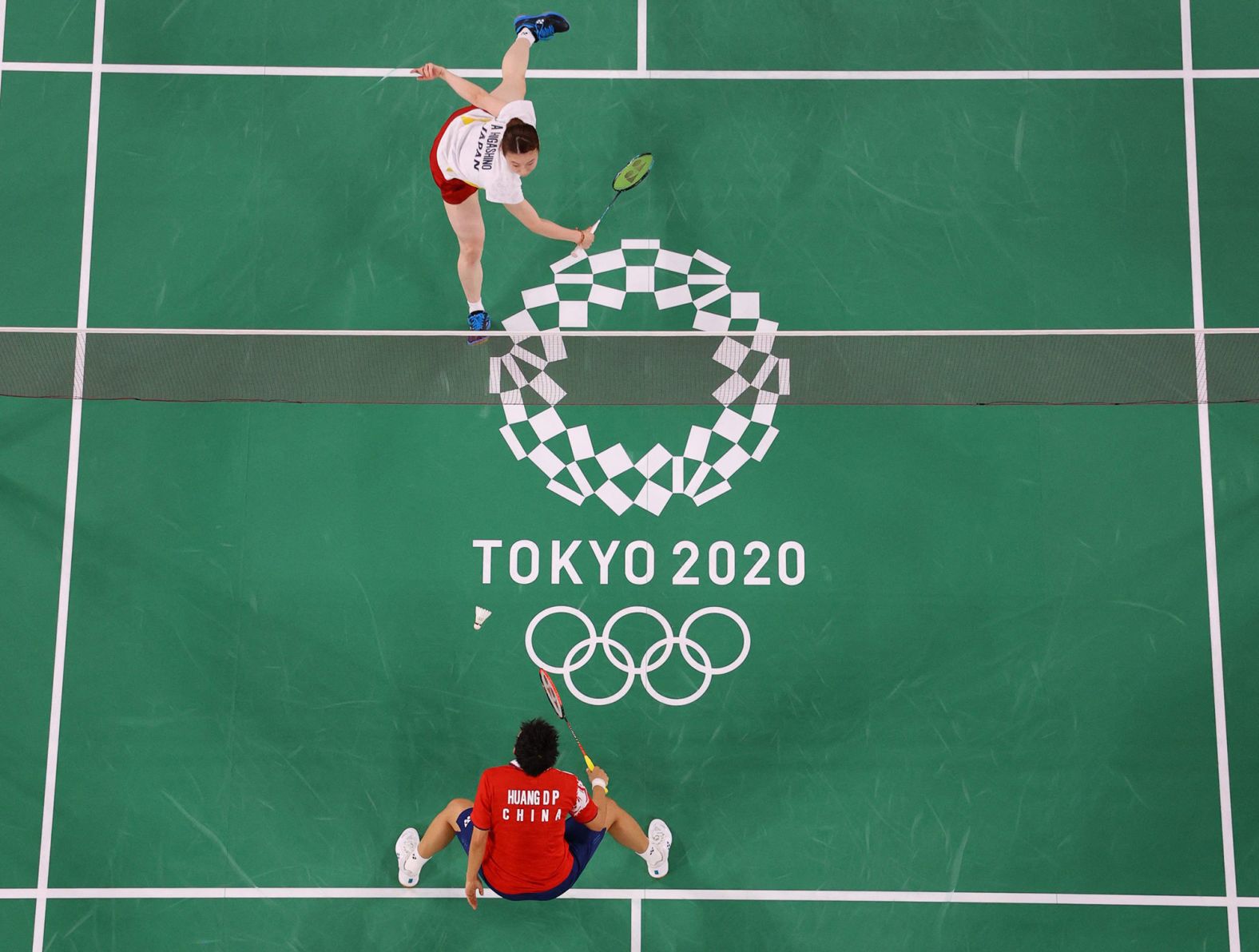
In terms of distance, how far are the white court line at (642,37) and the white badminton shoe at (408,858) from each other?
6.16 m

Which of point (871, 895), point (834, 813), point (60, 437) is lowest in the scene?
point (871, 895)

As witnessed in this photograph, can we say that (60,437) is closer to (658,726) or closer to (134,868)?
(134,868)

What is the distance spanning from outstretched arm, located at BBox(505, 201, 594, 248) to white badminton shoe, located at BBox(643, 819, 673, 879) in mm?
4168

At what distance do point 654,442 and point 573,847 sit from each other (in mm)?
3035

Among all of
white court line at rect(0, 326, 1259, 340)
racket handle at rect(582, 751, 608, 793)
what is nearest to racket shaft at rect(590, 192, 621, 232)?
white court line at rect(0, 326, 1259, 340)

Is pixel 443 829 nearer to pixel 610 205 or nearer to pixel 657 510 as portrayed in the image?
pixel 657 510

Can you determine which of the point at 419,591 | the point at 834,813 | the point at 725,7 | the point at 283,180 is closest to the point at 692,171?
the point at 725,7

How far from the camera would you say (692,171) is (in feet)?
31.6

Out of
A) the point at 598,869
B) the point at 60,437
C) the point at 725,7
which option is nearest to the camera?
the point at 598,869

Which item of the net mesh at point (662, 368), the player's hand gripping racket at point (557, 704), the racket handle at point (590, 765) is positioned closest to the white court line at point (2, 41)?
the net mesh at point (662, 368)

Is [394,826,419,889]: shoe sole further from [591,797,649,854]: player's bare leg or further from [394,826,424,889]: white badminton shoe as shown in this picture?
[591,797,649,854]: player's bare leg

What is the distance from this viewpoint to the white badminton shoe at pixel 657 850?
27.7 feet

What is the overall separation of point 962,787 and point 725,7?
20.9 ft

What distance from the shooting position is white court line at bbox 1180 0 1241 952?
850 centimetres
